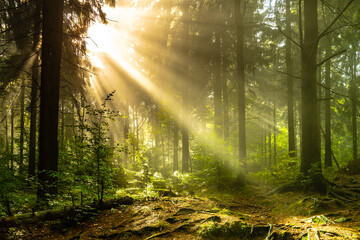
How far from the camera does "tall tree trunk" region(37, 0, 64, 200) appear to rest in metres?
5.52

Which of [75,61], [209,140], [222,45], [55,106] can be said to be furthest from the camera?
[222,45]

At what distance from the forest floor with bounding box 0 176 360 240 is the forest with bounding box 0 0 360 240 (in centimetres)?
3

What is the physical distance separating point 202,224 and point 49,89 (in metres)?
5.57

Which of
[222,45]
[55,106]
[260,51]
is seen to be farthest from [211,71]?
[55,106]

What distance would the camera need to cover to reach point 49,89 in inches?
223

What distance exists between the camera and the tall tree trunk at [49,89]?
5516mm

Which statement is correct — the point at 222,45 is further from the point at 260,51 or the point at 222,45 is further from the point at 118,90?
the point at 118,90

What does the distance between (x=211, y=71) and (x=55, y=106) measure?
1156cm

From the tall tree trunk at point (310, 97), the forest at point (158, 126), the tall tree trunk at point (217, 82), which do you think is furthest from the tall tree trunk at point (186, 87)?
the tall tree trunk at point (310, 97)

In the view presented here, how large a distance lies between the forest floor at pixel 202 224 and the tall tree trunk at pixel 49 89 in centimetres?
182

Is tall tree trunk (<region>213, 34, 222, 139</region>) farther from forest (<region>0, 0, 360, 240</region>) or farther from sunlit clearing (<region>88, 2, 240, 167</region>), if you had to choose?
sunlit clearing (<region>88, 2, 240, 167</region>)

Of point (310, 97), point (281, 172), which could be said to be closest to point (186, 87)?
point (281, 172)

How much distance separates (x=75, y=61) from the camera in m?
7.98

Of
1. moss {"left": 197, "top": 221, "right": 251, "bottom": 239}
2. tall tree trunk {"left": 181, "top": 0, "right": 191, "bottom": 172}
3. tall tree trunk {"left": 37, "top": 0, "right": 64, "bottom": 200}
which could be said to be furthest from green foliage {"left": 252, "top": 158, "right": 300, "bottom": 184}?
tall tree trunk {"left": 37, "top": 0, "right": 64, "bottom": 200}
